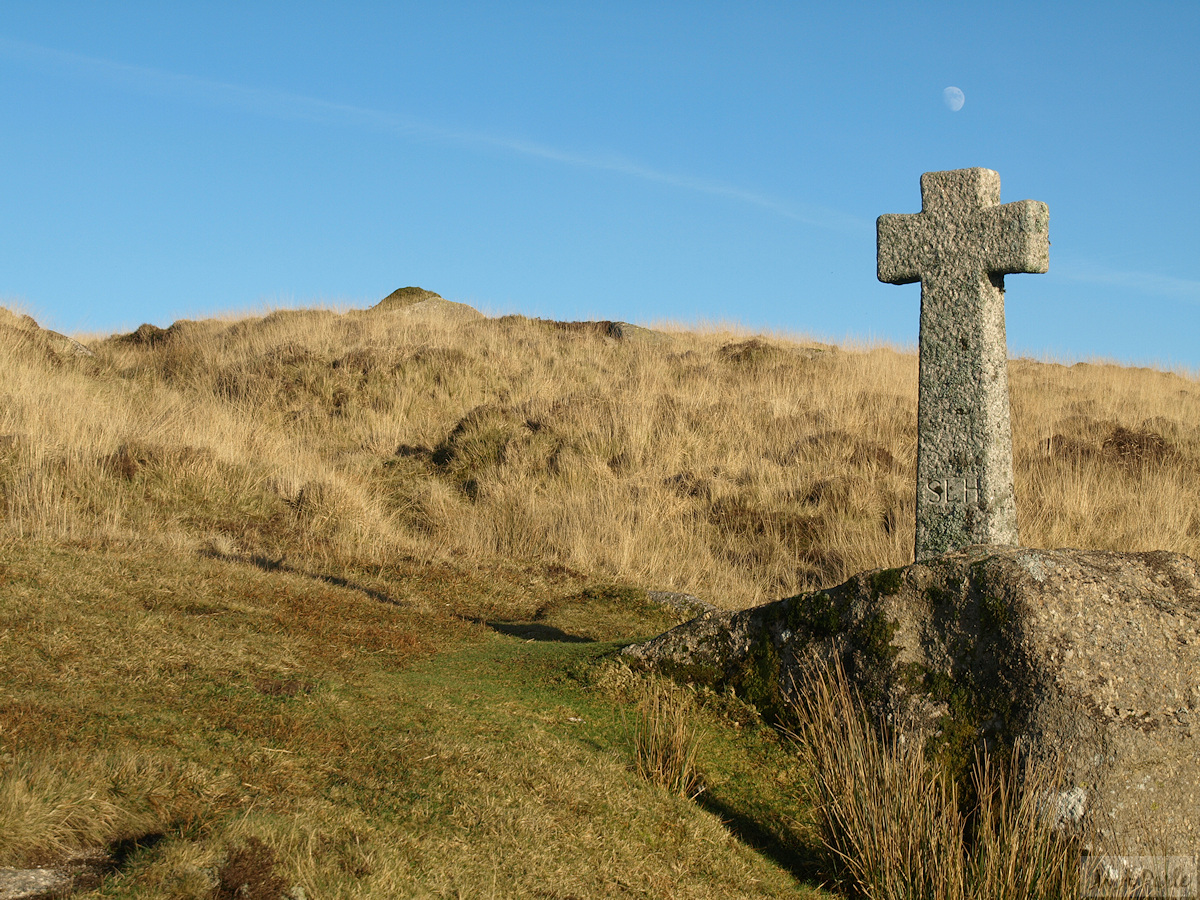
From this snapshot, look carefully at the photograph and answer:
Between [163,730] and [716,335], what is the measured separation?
23104mm

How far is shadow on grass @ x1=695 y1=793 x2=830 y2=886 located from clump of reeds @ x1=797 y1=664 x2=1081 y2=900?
8 centimetres

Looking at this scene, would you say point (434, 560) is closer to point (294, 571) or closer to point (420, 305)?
point (294, 571)

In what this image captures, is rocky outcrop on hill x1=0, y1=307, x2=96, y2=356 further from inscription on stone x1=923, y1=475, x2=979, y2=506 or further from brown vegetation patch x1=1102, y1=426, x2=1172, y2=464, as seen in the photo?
brown vegetation patch x1=1102, y1=426, x2=1172, y2=464

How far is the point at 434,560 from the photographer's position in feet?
30.1

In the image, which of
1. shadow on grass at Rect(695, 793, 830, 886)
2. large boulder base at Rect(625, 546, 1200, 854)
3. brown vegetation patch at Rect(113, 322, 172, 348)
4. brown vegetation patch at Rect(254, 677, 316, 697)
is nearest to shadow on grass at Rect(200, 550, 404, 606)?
brown vegetation patch at Rect(254, 677, 316, 697)

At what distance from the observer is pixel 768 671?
4.93 m

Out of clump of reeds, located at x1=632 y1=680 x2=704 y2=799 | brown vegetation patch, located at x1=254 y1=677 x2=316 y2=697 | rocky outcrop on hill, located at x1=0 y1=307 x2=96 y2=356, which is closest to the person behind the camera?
clump of reeds, located at x1=632 y1=680 x2=704 y2=799

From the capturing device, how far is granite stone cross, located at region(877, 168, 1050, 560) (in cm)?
572

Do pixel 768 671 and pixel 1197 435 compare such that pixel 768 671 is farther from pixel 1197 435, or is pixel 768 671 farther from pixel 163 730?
pixel 1197 435

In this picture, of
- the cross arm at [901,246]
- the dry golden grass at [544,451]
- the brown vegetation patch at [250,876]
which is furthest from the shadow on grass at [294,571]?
the brown vegetation patch at [250,876]

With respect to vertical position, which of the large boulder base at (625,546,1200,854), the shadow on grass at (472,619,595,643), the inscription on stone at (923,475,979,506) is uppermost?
the inscription on stone at (923,475,979,506)

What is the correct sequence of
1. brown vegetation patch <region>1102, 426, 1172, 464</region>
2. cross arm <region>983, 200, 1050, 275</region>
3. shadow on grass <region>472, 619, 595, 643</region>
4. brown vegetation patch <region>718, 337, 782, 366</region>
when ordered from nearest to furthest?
cross arm <region>983, 200, 1050, 275</region>
shadow on grass <region>472, 619, 595, 643</region>
brown vegetation patch <region>1102, 426, 1172, 464</region>
brown vegetation patch <region>718, 337, 782, 366</region>

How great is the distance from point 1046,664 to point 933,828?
955mm

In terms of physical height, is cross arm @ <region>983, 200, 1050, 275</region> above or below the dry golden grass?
above
